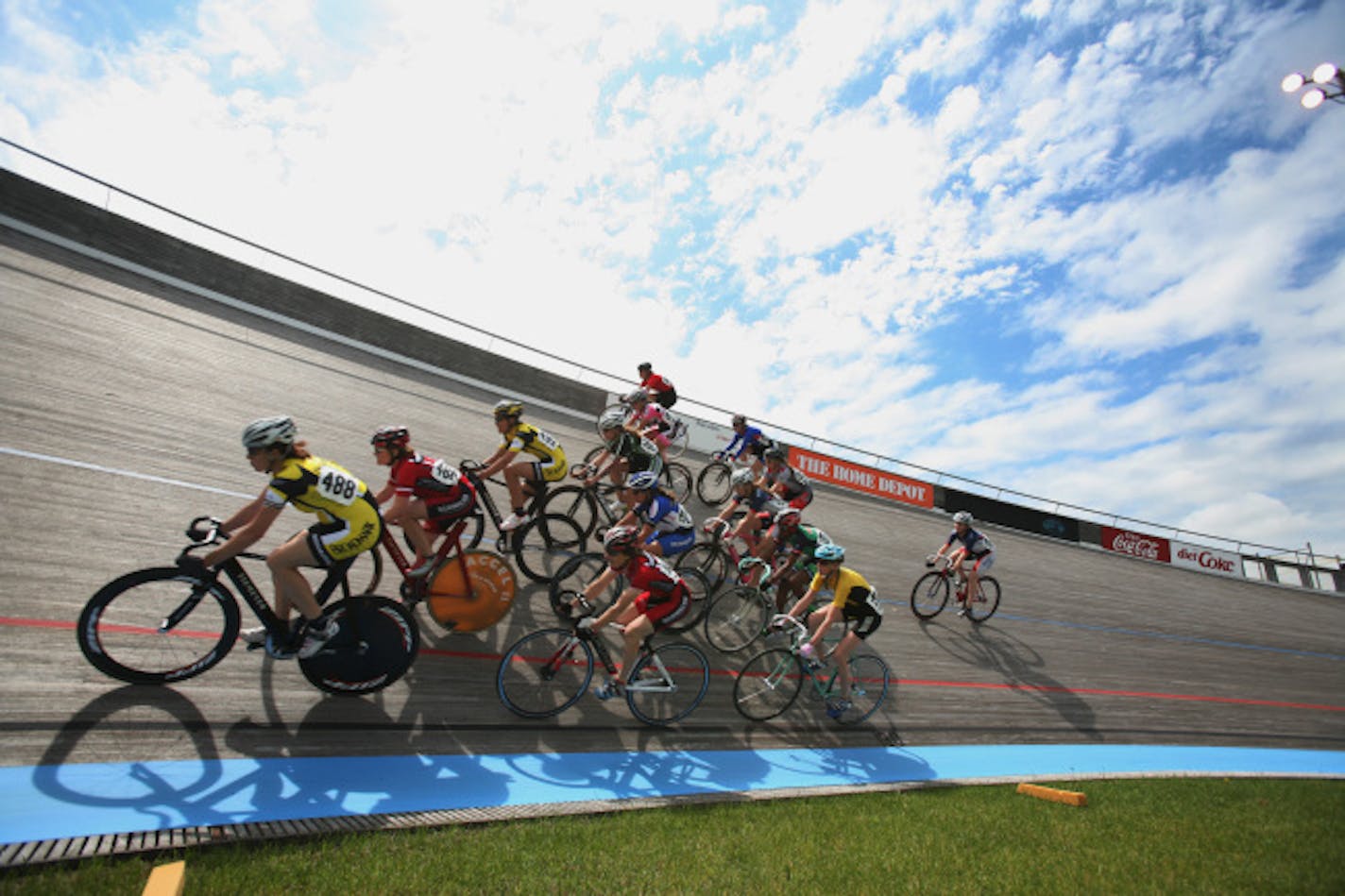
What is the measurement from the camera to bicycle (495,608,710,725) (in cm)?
521

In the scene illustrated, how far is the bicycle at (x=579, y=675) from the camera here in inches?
205

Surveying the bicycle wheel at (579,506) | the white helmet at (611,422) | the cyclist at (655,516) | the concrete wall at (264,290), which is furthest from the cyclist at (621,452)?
the concrete wall at (264,290)

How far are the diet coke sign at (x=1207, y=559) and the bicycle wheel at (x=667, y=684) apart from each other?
95.9ft

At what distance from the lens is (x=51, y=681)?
388cm

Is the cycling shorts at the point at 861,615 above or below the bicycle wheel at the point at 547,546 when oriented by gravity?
below

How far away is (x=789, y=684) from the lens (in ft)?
23.0

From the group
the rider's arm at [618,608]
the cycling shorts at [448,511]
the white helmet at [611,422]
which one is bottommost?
the rider's arm at [618,608]

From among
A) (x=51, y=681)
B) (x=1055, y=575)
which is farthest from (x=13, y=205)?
(x=1055, y=575)

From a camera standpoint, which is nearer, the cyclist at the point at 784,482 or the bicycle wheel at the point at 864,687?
the bicycle wheel at the point at 864,687

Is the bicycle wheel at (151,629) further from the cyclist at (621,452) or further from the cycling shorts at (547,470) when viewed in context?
the cyclist at (621,452)

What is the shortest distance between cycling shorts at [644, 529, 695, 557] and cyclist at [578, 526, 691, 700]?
141cm

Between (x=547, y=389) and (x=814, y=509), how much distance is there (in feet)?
26.2

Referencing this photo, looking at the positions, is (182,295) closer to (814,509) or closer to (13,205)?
(13,205)

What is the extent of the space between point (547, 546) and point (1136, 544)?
90.6 feet
